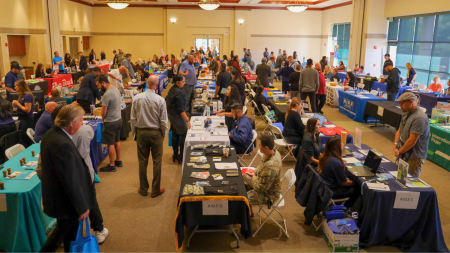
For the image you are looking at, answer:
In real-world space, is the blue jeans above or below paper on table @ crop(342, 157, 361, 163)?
above

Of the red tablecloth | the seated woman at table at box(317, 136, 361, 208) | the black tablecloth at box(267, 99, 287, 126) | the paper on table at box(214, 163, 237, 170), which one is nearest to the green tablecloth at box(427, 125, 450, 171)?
the black tablecloth at box(267, 99, 287, 126)

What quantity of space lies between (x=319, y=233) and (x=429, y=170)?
3.19 metres

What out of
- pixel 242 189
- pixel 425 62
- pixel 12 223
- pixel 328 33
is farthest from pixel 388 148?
pixel 328 33

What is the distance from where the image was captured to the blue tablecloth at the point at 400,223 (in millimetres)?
3445

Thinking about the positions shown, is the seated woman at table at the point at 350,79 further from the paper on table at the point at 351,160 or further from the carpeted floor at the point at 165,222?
the paper on table at the point at 351,160

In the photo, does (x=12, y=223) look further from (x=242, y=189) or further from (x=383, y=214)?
(x=383, y=214)

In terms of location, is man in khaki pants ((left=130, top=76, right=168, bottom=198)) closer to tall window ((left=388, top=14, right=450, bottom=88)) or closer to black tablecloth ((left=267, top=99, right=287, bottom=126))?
black tablecloth ((left=267, top=99, right=287, bottom=126))

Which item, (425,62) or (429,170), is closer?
(429,170)

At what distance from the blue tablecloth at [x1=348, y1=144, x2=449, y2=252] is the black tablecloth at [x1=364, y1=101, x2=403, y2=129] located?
4.17 meters

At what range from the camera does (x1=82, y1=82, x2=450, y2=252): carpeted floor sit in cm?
355

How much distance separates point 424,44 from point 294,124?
993 cm

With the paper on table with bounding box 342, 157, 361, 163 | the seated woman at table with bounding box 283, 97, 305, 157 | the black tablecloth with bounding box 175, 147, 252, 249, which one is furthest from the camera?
the seated woman at table with bounding box 283, 97, 305, 157

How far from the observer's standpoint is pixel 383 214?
3.50m

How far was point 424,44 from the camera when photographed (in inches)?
500
